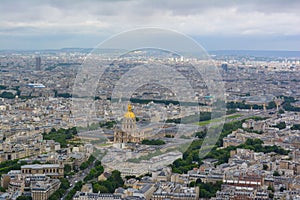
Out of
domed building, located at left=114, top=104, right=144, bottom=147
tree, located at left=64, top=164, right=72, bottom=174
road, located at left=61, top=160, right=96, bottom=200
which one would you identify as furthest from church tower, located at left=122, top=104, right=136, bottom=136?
tree, located at left=64, top=164, right=72, bottom=174

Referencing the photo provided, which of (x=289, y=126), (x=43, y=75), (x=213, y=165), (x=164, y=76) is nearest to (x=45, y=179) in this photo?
(x=213, y=165)

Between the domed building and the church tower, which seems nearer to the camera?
the domed building

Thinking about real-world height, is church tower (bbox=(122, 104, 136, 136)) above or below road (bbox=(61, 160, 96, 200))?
above

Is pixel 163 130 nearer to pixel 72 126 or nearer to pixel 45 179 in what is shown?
pixel 72 126

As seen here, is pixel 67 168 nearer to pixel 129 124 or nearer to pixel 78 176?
pixel 78 176

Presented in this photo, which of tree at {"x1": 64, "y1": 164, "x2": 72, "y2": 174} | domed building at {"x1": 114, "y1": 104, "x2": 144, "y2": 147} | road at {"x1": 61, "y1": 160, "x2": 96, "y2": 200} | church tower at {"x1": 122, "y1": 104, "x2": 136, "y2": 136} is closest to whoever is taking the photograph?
road at {"x1": 61, "y1": 160, "x2": 96, "y2": 200}

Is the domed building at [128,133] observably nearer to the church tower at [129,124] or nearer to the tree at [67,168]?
the church tower at [129,124]

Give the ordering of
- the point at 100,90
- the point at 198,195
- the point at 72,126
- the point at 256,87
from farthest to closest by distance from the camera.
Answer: the point at 256,87
the point at 100,90
the point at 72,126
the point at 198,195

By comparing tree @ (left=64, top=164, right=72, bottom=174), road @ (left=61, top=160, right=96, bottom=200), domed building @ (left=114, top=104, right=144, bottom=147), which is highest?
domed building @ (left=114, top=104, right=144, bottom=147)

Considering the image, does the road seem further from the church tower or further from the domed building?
the church tower
